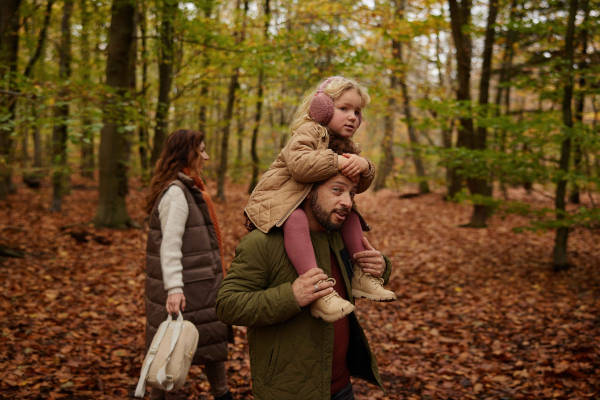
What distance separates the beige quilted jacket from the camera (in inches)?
67.0

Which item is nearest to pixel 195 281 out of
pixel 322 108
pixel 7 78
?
pixel 322 108

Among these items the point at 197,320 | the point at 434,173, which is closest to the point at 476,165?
the point at 197,320

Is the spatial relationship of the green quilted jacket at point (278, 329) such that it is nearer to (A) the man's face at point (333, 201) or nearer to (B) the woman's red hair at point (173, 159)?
(A) the man's face at point (333, 201)

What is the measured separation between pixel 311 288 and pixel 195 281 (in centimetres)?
182

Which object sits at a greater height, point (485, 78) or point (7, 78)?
point (485, 78)

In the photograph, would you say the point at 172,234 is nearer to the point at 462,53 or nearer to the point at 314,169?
the point at 314,169

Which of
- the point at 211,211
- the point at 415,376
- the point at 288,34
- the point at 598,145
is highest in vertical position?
the point at 288,34

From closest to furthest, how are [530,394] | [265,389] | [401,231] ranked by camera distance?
[265,389]
[530,394]
[401,231]

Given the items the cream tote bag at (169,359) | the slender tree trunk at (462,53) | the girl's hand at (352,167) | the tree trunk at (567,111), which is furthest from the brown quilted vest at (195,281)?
the slender tree trunk at (462,53)

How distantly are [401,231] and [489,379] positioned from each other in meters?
8.07

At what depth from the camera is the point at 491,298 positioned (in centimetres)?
721

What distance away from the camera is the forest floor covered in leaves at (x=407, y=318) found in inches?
177

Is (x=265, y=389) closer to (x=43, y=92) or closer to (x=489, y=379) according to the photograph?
(x=489, y=379)

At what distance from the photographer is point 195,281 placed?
3.26 m
